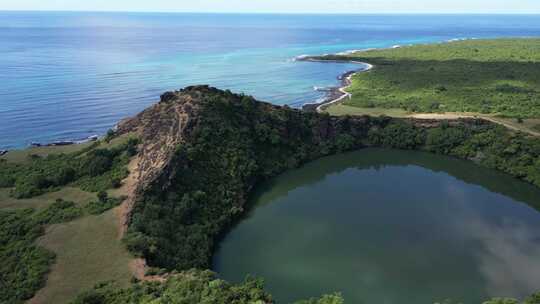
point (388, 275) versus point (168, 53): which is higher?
point (168, 53)

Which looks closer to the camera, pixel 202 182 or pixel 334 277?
pixel 334 277

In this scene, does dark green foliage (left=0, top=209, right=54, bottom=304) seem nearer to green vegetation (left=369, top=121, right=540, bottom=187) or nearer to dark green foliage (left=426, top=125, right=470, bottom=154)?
green vegetation (left=369, top=121, right=540, bottom=187)

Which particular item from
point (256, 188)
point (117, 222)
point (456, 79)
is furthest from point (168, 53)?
point (117, 222)

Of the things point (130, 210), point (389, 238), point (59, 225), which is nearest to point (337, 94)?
point (389, 238)

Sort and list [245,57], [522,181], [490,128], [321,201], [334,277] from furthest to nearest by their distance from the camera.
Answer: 1. [245,57]
2. [490,128]
3. [522,181]
4. [321,201]
5. [334,277]

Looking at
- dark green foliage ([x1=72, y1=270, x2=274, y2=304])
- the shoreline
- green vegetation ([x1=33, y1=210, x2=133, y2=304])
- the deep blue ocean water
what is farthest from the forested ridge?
the deep blue ocean water

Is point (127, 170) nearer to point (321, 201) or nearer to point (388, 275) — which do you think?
point (321, 201)

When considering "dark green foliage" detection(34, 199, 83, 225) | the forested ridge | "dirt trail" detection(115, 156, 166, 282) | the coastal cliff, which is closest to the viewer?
the forested ridge
